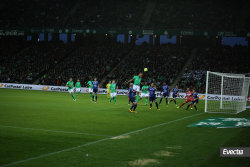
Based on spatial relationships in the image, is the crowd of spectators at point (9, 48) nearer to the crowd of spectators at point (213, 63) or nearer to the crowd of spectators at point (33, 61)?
the crowd of spectators at point (33, 61)

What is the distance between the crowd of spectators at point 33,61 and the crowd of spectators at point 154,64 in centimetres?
1245

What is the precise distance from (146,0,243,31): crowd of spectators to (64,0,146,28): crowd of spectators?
11.3 ft

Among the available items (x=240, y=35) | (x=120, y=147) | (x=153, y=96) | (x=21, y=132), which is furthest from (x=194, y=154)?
(x=240, y=35)

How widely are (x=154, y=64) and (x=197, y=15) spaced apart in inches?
465

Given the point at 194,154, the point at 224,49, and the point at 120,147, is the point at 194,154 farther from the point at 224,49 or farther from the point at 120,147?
the point at 224,49

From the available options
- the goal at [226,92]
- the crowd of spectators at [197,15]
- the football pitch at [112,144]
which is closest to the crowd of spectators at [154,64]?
the crowd of spectators at [197,15]

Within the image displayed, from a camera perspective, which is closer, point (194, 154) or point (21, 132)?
point (194, 154)

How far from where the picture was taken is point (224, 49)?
144 ft

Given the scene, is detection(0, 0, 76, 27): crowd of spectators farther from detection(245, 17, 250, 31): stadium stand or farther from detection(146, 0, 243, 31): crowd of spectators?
detection(245, 17, 250, 31): stadium stand

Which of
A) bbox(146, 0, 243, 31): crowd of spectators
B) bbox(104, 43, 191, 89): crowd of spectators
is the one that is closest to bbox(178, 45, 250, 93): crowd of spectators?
bbox(104, 43, 191, 89): crowd of spectators

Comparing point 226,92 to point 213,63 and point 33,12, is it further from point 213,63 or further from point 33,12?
point 33,12

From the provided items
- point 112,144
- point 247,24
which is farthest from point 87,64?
point 112,144

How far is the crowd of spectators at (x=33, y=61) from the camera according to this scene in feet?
150

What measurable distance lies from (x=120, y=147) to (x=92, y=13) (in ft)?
155
